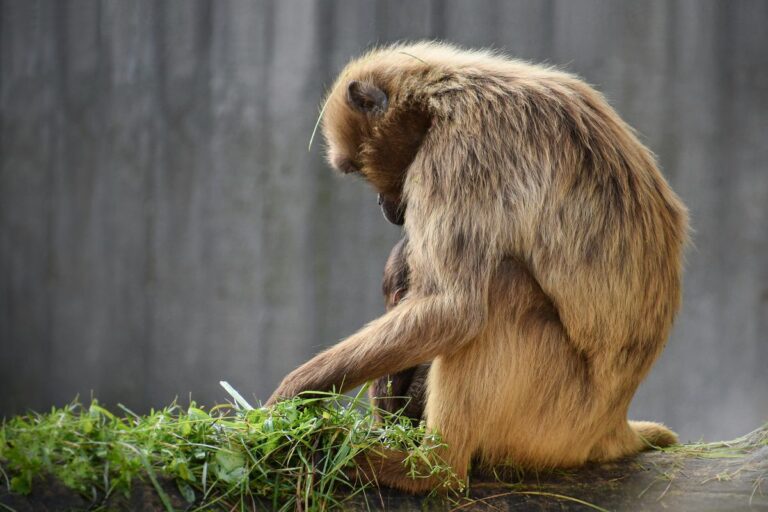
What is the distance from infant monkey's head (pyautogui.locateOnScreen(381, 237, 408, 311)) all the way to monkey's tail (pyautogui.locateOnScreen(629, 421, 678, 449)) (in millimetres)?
1251

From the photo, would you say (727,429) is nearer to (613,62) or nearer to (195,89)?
(613,62)

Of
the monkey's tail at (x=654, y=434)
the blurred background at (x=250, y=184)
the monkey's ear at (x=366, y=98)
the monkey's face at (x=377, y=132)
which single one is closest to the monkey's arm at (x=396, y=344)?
the monkey's face at (x=377, y=132)

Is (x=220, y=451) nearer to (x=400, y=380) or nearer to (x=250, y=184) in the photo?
(x=400, y=380)

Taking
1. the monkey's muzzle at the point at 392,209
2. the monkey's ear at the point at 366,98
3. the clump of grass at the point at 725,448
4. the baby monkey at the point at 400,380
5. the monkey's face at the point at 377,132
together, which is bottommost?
the clump of grass at the point at 725,448

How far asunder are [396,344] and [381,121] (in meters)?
1.08

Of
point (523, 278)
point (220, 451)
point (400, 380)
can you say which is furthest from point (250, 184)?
point (220, 451)

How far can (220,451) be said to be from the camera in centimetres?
309

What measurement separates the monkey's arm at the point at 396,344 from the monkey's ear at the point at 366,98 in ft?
3.19

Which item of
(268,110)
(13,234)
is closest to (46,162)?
(13,234)

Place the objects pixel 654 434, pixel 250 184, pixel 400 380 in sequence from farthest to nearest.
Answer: pixel 250 184 → pixel 654 434 → pixel 400 380

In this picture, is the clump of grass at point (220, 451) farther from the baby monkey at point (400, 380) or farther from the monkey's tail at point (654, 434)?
the monkey's tail at point (654, 434)

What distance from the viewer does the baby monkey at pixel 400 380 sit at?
12.8ft

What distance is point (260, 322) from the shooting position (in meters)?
8.42

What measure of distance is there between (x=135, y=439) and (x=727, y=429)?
18.5 feet
